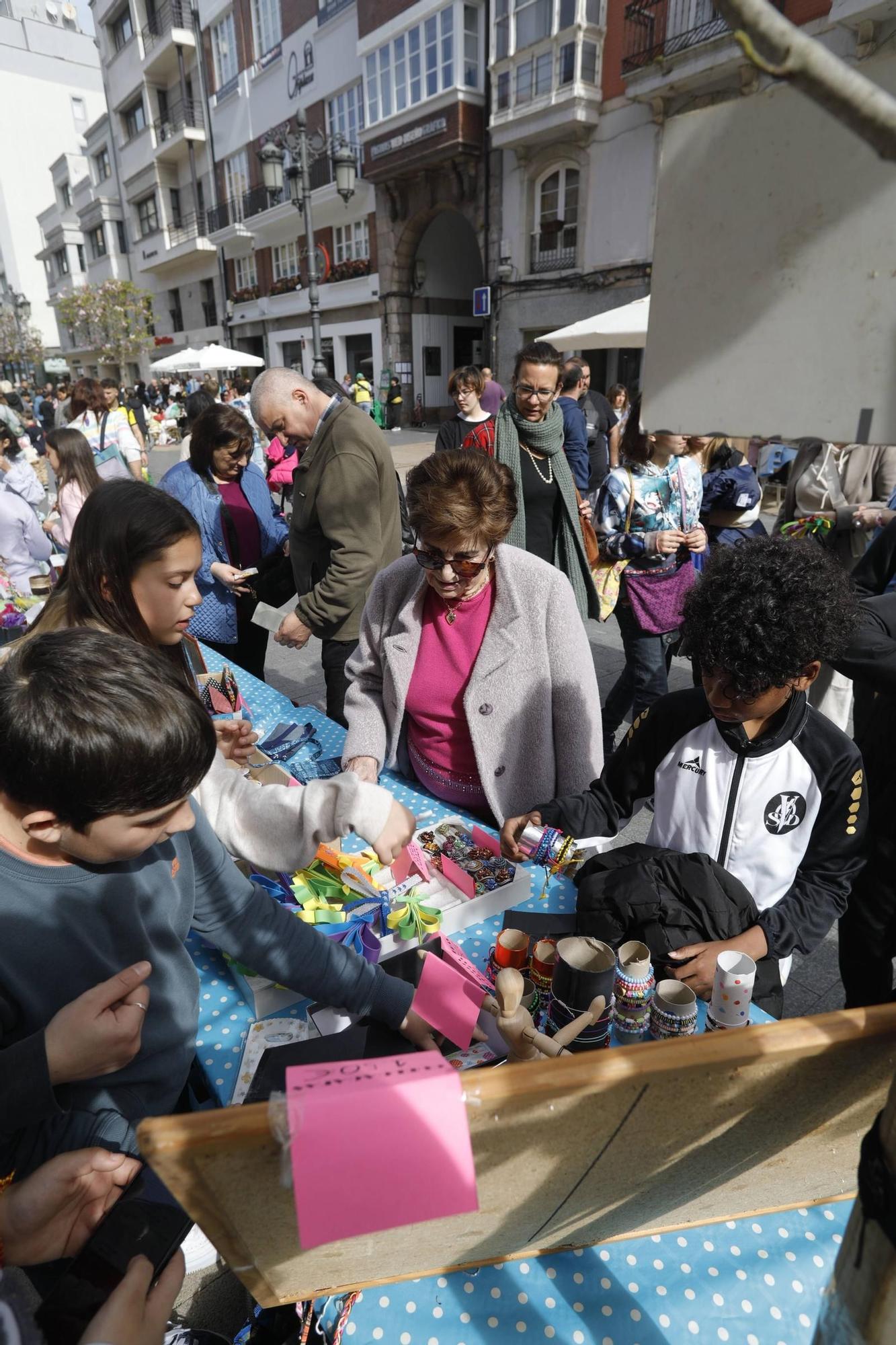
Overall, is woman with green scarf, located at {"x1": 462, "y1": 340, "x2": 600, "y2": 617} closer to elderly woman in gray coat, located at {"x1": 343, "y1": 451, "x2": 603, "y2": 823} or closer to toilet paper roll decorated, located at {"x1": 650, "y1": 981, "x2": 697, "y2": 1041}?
elderly woman in gray coat, located at {"x1": 343, "y1": 451, "x2": 603, "y2": 823}

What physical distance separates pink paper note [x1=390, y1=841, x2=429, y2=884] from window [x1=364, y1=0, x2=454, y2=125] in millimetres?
20065

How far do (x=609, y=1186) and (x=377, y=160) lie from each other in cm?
2309

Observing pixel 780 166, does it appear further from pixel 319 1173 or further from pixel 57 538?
pixel 57 538

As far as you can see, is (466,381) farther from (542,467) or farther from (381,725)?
(381,725)

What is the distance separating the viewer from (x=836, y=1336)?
0.58 metres

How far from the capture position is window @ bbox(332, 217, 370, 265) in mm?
21234

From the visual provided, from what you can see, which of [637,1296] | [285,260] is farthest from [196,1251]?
[285,260]

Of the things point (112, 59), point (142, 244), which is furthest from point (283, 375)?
point (112, 59)

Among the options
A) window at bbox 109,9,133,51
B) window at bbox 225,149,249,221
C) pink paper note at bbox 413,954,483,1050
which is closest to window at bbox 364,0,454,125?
window at bbox 225,149,249,221

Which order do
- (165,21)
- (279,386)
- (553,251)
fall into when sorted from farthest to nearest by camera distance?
(165,21) → (553,251) → (279,386)

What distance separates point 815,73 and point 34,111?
64.6 meters

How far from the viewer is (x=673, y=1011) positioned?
46.6 inches

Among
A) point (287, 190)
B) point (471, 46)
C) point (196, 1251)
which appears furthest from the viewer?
point (287, 190)

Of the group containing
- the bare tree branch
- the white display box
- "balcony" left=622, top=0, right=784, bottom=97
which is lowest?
the white display box
